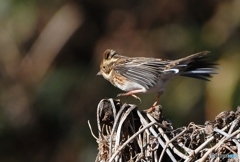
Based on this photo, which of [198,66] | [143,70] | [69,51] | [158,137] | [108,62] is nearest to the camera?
[158,137]

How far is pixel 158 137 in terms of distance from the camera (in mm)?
4633

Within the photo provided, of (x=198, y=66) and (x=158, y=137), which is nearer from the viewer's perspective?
(x=158, y=137)

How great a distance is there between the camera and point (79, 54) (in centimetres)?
1395

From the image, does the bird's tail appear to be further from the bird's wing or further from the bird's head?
the bird's head

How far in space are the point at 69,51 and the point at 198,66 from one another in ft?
25.9

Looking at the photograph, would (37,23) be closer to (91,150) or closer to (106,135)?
(91,150)

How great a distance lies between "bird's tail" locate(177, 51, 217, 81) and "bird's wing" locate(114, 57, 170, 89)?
0.18 m

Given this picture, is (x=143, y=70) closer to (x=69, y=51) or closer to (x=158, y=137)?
(x=158, y=137)

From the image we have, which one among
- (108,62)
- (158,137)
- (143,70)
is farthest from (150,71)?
(158,137)

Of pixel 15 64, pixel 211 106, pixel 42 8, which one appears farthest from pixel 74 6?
pixel 211 106

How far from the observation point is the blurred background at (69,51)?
1273cm

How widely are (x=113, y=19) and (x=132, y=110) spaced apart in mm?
9171

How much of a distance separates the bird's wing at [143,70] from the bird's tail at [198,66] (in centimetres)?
18

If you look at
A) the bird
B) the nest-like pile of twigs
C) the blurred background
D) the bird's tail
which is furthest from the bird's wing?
the blurred background
